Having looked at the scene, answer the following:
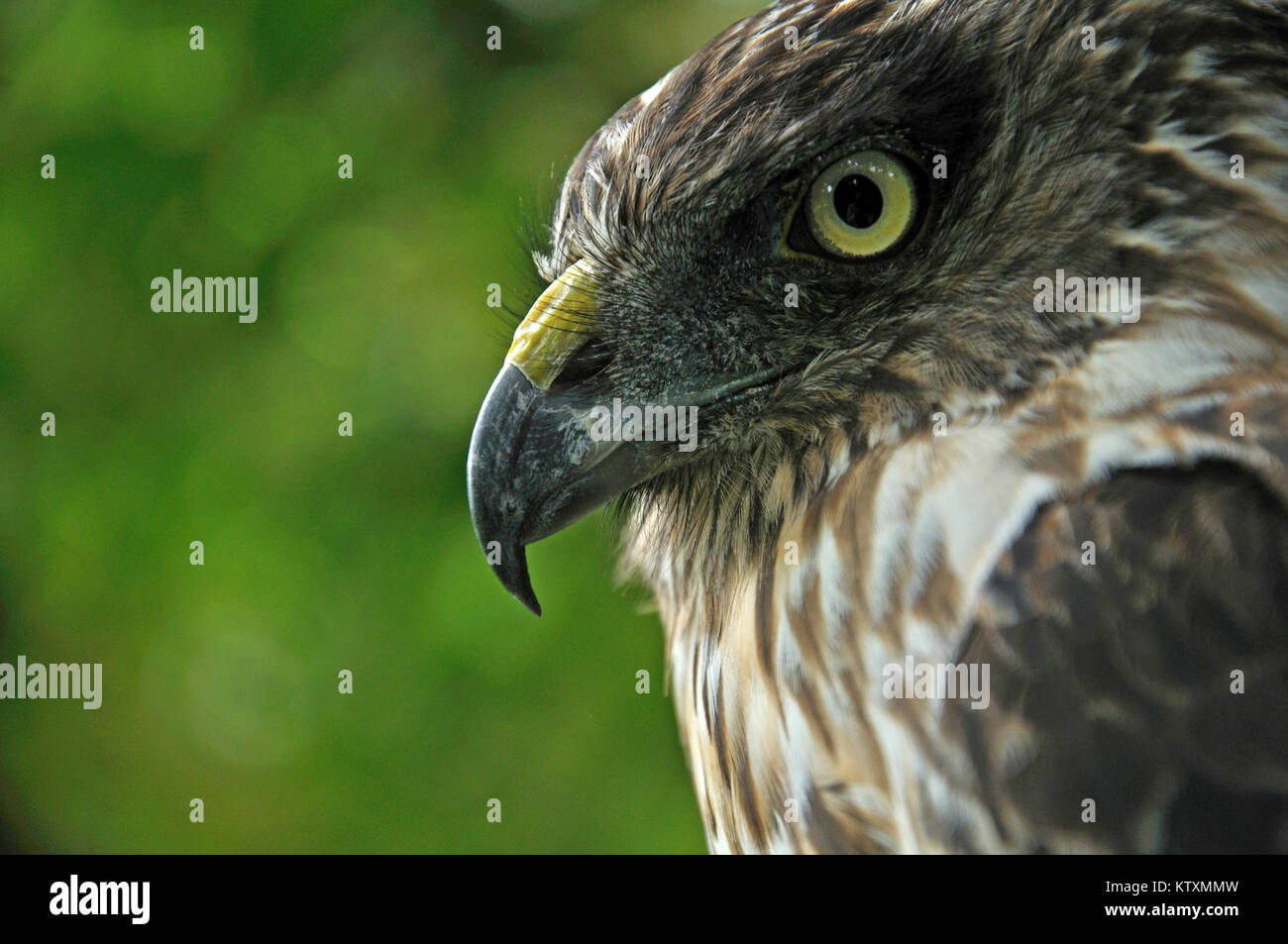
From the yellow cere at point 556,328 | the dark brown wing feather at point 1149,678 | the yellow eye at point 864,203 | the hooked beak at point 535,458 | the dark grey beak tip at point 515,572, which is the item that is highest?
the yellow eye at point 864,203

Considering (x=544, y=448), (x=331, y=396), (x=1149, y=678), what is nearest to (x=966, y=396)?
(x=1149, y=678)

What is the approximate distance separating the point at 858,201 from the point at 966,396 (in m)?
0.30

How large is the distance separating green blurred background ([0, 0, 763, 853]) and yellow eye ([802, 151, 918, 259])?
59.1 inches

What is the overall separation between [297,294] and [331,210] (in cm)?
24

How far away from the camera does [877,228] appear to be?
1.66 meters

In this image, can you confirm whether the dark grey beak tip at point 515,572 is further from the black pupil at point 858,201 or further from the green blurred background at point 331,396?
the green blurred background at point 331,396

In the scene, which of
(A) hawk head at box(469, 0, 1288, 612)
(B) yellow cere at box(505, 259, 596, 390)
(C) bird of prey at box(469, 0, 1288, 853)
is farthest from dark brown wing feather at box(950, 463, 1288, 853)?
(B) yellow cere at box(505, 259, 596, 390)

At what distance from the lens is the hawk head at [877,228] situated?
5.26 ft

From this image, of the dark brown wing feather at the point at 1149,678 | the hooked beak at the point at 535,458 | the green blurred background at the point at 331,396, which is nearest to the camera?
the dark brown wing feather at the point at 1149,678

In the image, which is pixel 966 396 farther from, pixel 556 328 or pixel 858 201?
pixel 556 328

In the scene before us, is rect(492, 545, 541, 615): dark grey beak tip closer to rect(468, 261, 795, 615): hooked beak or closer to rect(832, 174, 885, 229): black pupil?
rect(468, 261, 795, 615): hooked beak

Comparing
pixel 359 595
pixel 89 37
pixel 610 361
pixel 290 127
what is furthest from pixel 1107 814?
pixel 89 37

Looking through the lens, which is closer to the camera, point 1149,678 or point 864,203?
point 1149,678

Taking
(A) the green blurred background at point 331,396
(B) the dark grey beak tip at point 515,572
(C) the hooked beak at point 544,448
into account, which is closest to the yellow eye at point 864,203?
(C) the hooked beak at point 544,448
